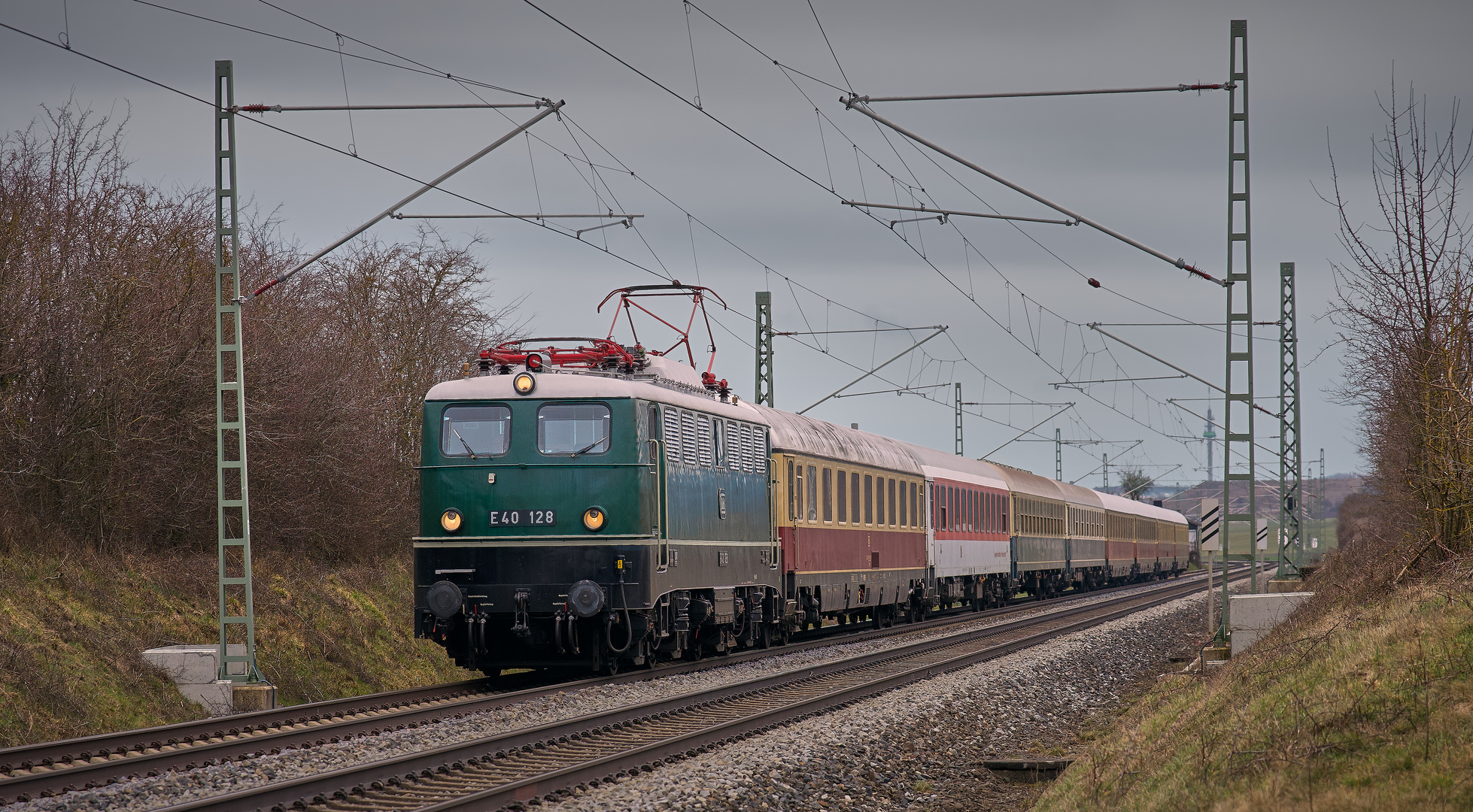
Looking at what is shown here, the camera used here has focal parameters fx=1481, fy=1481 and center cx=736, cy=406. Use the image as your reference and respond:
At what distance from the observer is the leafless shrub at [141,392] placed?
679 inches

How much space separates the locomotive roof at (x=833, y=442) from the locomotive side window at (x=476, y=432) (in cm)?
631

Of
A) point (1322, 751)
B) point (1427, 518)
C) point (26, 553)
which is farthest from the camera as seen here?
point (1427, 518)


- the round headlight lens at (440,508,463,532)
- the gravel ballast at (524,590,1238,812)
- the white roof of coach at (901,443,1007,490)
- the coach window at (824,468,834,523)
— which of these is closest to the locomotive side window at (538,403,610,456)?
the round headlight lens at (440,508,463,532)

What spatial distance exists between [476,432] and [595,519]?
1757 millimetres

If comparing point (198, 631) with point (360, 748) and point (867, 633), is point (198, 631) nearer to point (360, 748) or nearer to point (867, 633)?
point (360, 748)

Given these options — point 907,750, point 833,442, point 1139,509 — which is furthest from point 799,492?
point 1139,509

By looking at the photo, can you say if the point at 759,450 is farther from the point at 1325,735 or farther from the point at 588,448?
the point at 1325,735

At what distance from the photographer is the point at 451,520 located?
16.4 metres

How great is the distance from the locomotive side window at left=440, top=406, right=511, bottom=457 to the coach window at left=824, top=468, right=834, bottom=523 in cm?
907

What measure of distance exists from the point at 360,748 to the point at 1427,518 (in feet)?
40.7

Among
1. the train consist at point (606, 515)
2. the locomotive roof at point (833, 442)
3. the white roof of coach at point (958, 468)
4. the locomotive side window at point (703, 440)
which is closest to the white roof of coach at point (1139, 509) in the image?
the white roof of coach at point (958, 468)

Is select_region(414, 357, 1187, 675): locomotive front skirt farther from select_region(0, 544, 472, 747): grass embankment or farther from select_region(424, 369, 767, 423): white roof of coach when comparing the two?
select_region(0, 544, 472, 747): grass embankment

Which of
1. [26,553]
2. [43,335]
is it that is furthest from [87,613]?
[43,335]

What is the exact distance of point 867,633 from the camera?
26.4m
